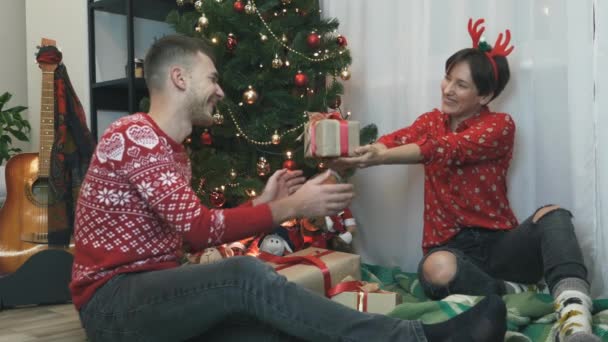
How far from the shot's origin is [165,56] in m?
1.33

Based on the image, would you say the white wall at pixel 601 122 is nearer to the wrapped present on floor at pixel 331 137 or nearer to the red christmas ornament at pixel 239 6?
the wrapped present on floor at pixel 331 137

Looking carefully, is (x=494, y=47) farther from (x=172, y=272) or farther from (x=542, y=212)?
(x=172, y=272)

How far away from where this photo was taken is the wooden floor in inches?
64.8

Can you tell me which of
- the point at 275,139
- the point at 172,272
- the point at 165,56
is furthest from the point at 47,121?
the point at 172,272

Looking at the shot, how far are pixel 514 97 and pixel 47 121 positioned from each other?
1.62m

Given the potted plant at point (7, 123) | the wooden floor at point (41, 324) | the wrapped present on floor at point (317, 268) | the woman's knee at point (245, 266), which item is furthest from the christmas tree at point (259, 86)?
the potted plant at point (7, 123)

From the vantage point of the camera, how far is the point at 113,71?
2.81 m

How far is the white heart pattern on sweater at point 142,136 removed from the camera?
116 centimetres

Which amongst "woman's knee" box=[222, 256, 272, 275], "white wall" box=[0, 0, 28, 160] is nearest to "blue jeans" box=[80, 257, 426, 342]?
"woman's knee" box=[222, 256, 272, 275]

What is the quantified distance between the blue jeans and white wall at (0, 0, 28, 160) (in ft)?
8.58

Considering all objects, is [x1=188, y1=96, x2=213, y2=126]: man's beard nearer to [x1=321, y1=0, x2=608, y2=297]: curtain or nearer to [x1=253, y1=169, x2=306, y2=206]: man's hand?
[x1=253, y1=169, x2=306, y2=206]: man's hand

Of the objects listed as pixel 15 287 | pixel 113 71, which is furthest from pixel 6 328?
pixel 113 71

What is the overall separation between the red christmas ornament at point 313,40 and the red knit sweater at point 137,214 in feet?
3.39

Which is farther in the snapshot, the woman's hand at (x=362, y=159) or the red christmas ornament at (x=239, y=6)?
the red christmas ornament at (x=239, y=6)
